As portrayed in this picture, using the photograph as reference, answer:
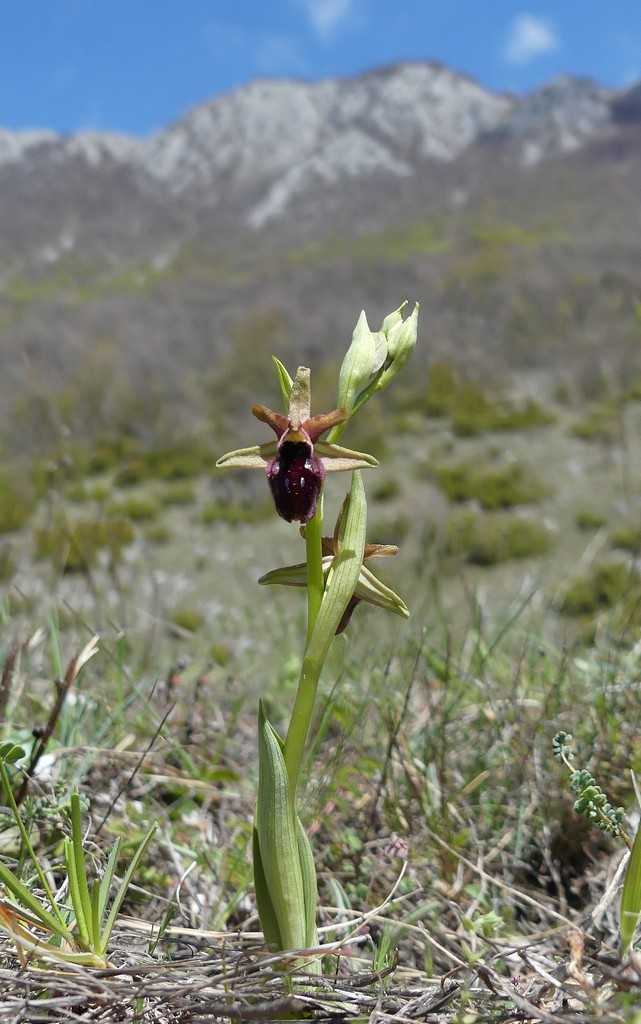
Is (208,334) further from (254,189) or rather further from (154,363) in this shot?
(254,189)

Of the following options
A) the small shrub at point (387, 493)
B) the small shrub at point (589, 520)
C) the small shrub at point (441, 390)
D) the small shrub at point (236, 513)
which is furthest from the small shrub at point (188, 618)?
the small shrub at point (441, 390)

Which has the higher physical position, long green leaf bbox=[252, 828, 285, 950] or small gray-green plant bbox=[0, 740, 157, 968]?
small gray-green plant bbox=[0, 740, 157, 968]

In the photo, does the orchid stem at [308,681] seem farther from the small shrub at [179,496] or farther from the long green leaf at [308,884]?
the small shrub at [179,496]

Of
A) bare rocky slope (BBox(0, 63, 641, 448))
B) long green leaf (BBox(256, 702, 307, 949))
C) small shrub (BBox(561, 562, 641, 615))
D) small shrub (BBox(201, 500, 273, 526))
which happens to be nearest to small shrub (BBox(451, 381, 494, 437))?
bare rocky slope (BBox(0, 63, 641, 448))

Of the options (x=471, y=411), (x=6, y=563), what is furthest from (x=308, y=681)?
(x=471, y=411)

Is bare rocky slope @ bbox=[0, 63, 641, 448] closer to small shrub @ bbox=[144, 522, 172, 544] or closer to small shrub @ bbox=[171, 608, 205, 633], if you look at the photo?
small shrub @ bbox=[171, 608, 205, 633]

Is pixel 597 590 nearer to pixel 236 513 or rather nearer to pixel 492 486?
pixel 492 486
